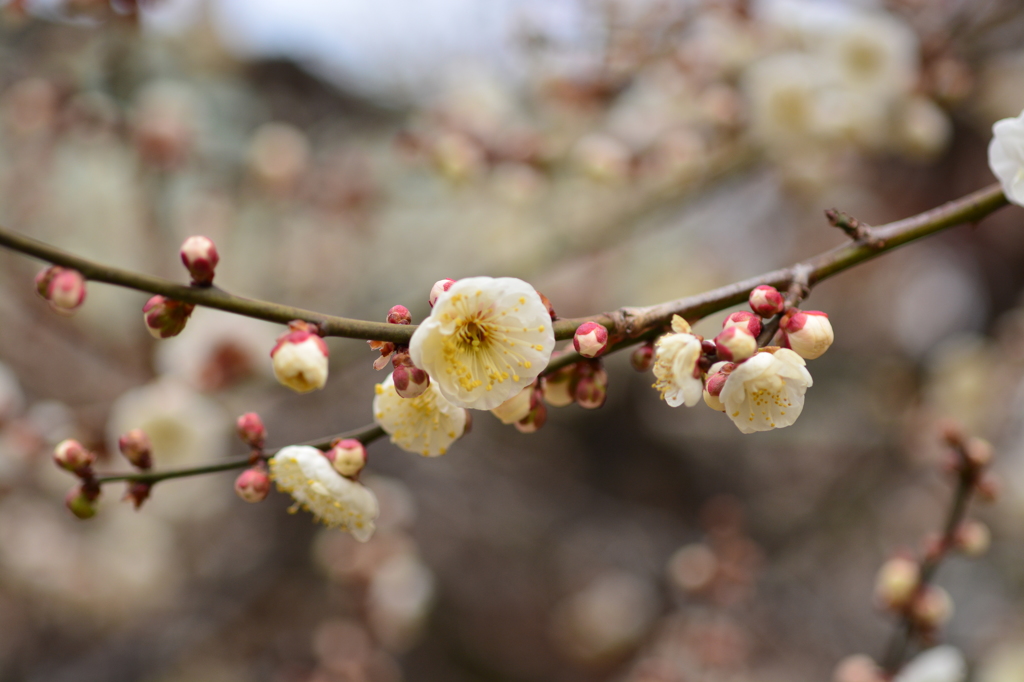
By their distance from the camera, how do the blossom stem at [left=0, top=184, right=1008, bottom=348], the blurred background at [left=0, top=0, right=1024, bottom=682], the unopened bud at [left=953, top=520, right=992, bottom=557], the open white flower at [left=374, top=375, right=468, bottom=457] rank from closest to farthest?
1. the blossom stem at [left=0, top=184, right=1008, bottom=348]
2. the open white flower at [left=374, top=375, right=468, bottom=457]
3. the unopened bud at [left=953, top=520, right=992, bottom=557]
4. the blurred background at [left=0, top=0, right=1024, bottom=682]

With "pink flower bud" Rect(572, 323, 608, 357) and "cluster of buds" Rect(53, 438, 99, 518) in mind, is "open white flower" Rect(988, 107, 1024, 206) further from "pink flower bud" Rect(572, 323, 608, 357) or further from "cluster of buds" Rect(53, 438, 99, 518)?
"cluster of buds" Rect(53, 438, 99, 518)

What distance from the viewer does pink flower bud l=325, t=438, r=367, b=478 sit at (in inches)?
31.4

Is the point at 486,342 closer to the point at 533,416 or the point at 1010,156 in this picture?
the point at 533,416

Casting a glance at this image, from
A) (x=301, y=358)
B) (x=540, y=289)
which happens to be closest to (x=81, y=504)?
(x=301, y=358)

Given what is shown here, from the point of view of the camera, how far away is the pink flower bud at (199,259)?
0.66 metres

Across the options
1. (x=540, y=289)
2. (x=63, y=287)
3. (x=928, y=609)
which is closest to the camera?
(x=63, y=287)

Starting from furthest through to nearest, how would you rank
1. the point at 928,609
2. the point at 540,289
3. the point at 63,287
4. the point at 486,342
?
the point at 540,289 < the point at 928,609 < the point at 486,342 < the point at 63,287

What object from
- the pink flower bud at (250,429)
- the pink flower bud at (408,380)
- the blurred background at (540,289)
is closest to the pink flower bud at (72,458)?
the pink flower bud at (250,429)

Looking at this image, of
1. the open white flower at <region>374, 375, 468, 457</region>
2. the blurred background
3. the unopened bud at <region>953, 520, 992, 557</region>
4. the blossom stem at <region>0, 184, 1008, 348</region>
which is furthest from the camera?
the blurred background

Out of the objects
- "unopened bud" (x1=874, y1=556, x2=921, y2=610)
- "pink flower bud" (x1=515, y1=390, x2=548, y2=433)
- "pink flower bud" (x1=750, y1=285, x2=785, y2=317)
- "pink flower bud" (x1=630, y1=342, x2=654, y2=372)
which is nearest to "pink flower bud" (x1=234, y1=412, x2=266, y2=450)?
"pink flower bud" (x1=515, y1=390, x2=548, y2=433)

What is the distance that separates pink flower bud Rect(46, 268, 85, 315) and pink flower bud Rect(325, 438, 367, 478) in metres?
0.32

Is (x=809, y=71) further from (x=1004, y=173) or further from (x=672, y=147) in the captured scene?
(x=1004, y=173)

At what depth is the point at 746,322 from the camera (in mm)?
693

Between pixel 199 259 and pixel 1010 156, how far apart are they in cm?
96
